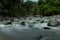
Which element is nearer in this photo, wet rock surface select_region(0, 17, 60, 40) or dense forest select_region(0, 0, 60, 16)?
wet rock surface select_region(0, 17, 60, 40)

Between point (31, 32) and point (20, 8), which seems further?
point (20, 8)

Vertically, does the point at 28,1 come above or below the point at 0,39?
above

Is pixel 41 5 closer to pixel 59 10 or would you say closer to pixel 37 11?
pixel 37 11

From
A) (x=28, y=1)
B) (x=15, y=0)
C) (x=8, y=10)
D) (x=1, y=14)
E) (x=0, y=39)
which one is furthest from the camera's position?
(x=28, y=1)

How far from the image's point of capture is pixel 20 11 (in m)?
67.6

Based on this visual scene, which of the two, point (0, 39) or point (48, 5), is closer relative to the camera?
point (0, 39)

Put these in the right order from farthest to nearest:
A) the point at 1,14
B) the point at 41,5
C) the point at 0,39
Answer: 1. the point at 41,5
2. the point at 1,14
3. the point at 0,39

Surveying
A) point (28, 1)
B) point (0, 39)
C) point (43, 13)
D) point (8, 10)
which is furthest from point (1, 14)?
point (0, 39)

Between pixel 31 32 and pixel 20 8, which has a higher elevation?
pixel 20 8

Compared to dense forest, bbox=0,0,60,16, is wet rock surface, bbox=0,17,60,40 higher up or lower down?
lower down

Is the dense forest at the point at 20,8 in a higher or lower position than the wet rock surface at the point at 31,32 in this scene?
higher

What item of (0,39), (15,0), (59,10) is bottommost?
(0,39)

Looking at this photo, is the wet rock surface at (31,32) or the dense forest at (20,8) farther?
the dense forest at (20,8)

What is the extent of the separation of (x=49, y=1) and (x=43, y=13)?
590cm
